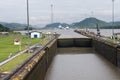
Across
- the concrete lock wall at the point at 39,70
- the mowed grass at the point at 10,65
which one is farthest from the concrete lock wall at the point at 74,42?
the mowed grass at the point at 10,65

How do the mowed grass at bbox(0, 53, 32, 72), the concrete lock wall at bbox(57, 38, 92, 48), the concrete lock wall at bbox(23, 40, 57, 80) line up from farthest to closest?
the concrete lock wall at bbox(57, 38, 92, 48), the mowed grass at bbox(0, 53, 32, 72), the concrete lock wall at bbox(23, 40, 57, 80)

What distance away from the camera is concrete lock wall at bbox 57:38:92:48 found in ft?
232

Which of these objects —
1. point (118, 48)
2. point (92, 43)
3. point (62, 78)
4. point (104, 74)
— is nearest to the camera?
point (62, 78)

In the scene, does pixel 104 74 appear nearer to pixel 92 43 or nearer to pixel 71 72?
pixel 71 72

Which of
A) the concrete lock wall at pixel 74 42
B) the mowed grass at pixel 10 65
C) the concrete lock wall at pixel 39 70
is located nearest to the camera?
the concrete lock wall at pixel 39 70

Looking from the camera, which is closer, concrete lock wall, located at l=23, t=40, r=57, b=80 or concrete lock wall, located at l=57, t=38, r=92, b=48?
concrete lock wall, located at l=23, t=40, r=57, b=80

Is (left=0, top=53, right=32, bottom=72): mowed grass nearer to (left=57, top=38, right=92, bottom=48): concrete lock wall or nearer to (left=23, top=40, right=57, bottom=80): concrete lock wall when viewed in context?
(left=23, top=40, right=57, bottom=80): concrete lock wall

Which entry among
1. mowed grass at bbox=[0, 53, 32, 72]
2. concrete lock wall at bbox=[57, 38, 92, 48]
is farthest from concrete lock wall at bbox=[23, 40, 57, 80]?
concrete lock wall at bbox=[57, 38, 92, 48]

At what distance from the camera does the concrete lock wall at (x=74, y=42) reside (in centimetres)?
7075

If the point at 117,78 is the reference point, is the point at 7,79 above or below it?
above

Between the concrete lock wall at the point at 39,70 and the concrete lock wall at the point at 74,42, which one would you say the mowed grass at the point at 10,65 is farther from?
the concrete lock wall at the point at 74,42

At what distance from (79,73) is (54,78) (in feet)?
11.3

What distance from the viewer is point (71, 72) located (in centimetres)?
3158

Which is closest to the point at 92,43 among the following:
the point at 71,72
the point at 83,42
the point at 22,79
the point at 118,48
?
the point at 83,42
